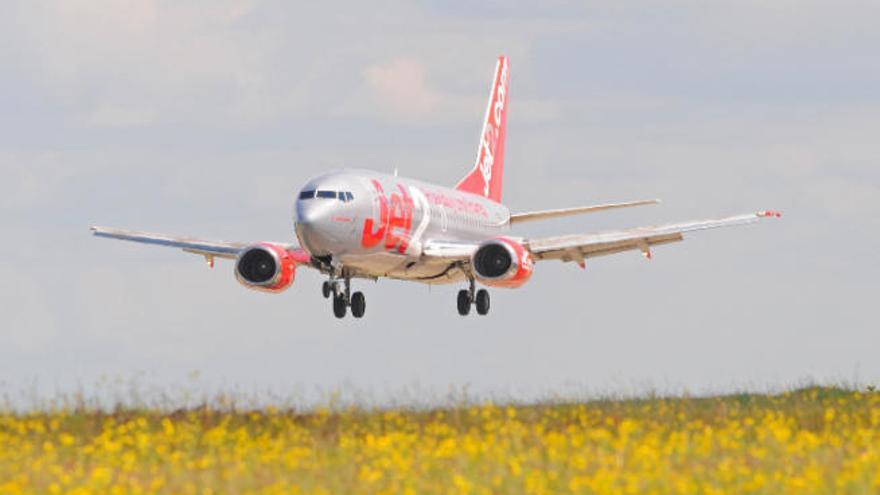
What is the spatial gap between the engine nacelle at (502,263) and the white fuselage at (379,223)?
155 centimetres

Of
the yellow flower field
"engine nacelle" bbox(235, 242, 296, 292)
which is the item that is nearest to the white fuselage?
"engine nacelle" bbox(235, 242, 296, 292)

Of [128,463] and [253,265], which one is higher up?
[253,265]

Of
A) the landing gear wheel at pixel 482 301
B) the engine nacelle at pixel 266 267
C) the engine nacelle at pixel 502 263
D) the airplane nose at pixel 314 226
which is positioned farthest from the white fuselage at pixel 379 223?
the engine nacelle at pixel 266 267

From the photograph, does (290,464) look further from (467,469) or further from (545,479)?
(545,479)

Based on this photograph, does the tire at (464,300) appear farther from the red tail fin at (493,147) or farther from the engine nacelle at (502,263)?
the red tail fin at (493,147)

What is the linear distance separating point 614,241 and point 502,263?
11.1 feet

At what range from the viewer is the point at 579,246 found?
49875 millimetres

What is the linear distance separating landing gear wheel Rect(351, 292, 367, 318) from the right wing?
529cm

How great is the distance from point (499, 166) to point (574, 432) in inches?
Answer: 1840

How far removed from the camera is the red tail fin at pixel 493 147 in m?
66.2

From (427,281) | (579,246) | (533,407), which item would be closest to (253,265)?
(427,281)

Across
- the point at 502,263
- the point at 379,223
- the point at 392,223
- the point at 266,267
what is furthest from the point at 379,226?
the point at 502,263

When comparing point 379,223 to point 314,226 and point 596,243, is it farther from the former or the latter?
point 596,243

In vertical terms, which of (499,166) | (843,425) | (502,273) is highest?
(499,166)
